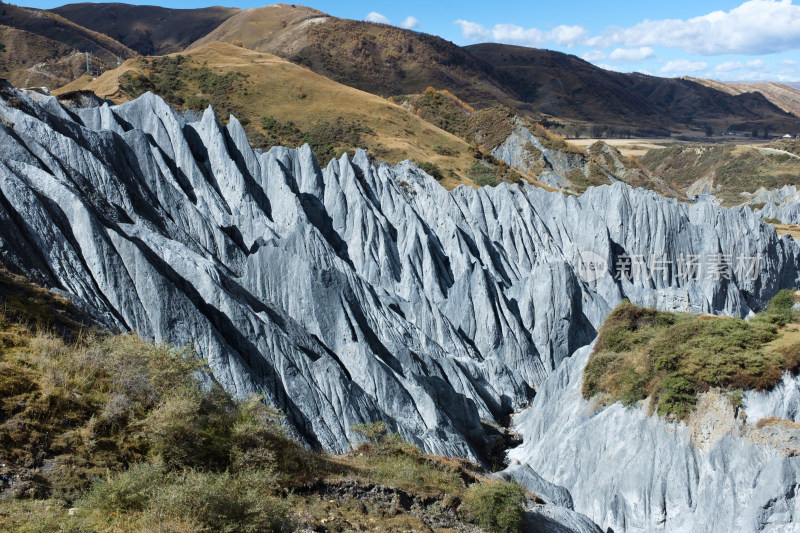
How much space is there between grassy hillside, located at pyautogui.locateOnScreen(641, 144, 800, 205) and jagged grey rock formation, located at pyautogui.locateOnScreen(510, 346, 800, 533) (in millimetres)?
88328

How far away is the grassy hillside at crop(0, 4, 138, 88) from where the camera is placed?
10425cm

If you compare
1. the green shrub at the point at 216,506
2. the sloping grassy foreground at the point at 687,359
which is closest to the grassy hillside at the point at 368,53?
the sloping grassy foreground at the point at 687,359

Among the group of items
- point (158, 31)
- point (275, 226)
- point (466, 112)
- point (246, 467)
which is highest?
point (158, 31)

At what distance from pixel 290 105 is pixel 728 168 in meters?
76.5

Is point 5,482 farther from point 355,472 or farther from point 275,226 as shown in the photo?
point 275,226

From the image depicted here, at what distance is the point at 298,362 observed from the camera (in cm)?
2022

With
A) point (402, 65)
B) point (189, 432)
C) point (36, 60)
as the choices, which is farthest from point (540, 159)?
point (36, 60)

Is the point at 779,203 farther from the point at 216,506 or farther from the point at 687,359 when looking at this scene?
the point at 216,506

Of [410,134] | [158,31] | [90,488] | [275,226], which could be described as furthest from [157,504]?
[158,31]

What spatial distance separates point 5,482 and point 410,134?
65.0 meters

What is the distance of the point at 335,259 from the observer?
32875 mm

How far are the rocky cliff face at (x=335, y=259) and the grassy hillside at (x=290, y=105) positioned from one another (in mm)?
17400

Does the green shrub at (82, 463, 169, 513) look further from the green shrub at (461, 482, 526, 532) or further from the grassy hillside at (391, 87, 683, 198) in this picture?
the grassy hillside at (391, 87, 683, 198)

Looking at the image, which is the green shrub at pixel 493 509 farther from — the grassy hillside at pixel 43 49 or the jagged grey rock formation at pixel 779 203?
the grassy hillside at pixel 43 49
